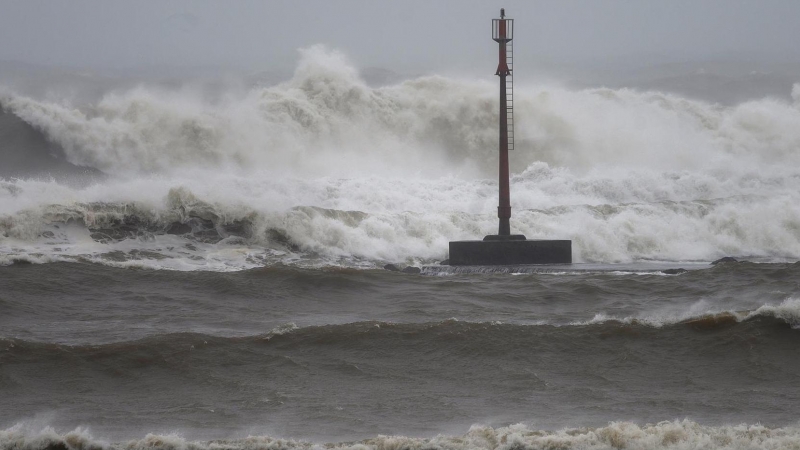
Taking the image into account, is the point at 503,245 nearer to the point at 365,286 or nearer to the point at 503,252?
the point at 503,252

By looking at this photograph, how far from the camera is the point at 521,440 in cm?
629

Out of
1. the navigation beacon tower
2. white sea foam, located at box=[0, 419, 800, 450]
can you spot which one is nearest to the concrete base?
the navigation beacon tower

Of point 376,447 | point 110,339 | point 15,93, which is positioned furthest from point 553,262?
point 15,93

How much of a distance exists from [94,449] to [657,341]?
523 centimetres

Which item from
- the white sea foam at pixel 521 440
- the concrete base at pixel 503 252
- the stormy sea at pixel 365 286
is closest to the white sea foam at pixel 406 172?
the stormy sea at pixel 365 286

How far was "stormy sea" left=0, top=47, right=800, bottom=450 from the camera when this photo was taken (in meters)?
7.05

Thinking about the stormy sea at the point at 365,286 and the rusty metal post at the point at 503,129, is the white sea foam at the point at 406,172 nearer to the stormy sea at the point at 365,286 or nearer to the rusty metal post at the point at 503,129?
the stormy sea at the point at 365,286

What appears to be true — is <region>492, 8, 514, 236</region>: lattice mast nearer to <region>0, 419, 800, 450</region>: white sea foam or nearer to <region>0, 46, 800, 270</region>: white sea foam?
<region>0, 46, 800, 270</region>: white sea foam

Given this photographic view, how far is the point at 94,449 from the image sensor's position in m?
6.23

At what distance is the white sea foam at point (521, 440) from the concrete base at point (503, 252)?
10.3 m

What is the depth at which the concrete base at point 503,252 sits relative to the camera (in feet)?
54.9

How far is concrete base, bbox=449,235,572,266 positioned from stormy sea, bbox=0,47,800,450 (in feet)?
2.27

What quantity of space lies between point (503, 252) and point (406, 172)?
1214 centimetres

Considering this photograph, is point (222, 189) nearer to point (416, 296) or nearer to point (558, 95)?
point (416, 296)
